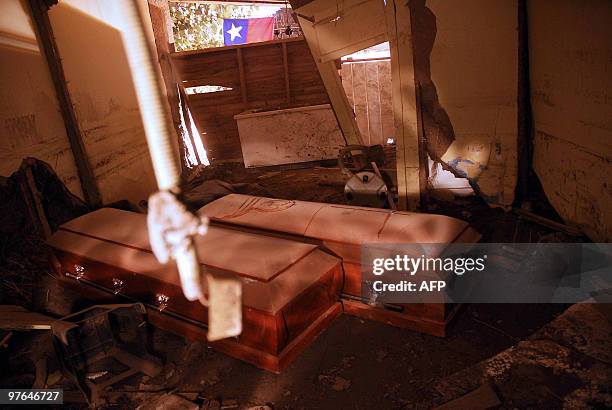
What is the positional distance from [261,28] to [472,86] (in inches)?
396

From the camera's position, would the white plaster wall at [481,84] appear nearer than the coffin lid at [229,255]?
No

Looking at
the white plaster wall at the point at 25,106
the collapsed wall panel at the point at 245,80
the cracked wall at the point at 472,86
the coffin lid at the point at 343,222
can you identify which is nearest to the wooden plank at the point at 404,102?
the cracked wall at the point at 472,86

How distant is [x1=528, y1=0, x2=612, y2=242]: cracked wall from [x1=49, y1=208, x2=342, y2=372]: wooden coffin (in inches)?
99.8

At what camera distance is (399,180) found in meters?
5.52

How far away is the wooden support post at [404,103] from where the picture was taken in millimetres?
4957

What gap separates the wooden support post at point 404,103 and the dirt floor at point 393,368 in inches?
84.3

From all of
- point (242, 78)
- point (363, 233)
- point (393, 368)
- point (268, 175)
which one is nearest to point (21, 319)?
point (363, 233)

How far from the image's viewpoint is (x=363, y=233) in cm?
334

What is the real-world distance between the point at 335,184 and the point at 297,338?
4462 mm

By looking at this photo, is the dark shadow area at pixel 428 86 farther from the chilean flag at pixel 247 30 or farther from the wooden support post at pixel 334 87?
the chilean flag at pixel 247 30

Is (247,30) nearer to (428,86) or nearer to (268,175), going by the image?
(268,175)

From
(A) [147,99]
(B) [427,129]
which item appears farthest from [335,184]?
(A) [147,99]

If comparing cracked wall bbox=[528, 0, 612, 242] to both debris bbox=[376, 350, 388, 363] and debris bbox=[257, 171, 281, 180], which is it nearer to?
debris bbox=[376, 350, 388, 363]

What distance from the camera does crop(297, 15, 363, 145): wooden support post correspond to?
6.21 m
